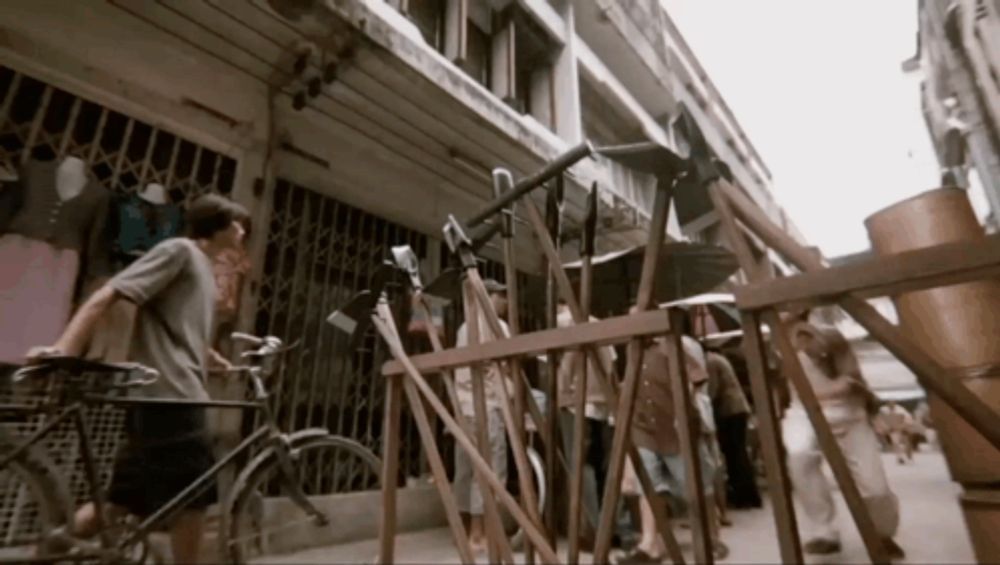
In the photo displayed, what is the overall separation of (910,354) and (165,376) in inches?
104

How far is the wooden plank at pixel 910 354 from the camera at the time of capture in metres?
0.91

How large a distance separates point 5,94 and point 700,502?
14.4 ft

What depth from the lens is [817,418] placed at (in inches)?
42.1

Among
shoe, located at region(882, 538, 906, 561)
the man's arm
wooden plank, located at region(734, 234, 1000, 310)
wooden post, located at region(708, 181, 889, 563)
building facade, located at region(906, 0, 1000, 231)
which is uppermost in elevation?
building facade, located at region(906, 0, 1000, 231)

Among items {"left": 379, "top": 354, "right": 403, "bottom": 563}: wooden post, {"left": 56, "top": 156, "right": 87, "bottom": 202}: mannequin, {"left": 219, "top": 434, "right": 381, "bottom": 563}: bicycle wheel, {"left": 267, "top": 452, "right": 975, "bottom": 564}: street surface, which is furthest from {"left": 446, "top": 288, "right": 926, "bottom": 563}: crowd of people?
{"left": 56, "top": 156, "right": 87, "bottom": 202}: mannequin

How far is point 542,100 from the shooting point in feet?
25.2

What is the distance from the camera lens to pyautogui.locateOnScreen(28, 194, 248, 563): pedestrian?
6.82 ft

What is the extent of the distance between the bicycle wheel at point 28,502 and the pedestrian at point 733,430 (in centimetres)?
500

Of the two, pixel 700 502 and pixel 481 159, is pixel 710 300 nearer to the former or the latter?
pixel 700 502

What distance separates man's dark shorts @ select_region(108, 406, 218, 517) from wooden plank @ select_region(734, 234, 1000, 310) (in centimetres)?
232

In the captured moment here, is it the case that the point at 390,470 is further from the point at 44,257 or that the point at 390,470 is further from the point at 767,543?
the point at 767,543

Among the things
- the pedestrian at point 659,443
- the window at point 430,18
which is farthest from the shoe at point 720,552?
the window at point 430,18

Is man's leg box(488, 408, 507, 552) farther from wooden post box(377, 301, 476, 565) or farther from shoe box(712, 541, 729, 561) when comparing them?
wooden post box(377, 301, 476, 565)

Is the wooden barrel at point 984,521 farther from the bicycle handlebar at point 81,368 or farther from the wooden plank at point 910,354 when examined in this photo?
the bicycle handlebar at point 81,368
